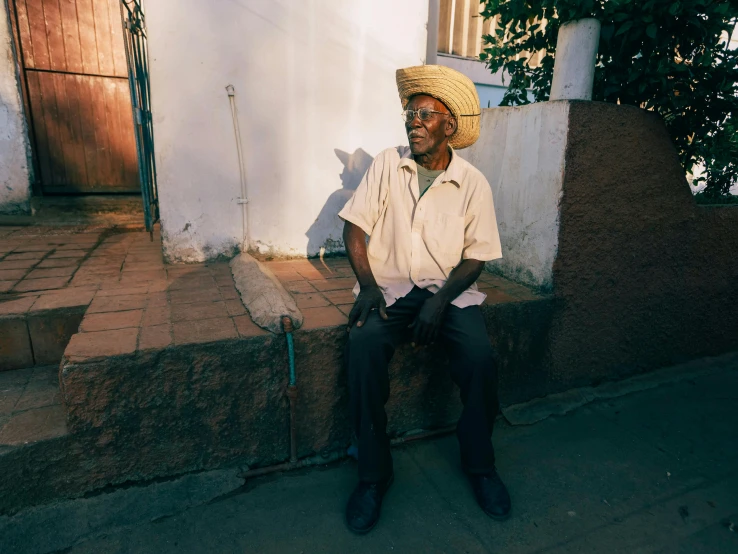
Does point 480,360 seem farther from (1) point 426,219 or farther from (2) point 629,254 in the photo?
(2) point 629,254

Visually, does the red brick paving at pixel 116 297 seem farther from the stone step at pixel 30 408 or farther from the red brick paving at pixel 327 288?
the red brick paving at pixel 327 288

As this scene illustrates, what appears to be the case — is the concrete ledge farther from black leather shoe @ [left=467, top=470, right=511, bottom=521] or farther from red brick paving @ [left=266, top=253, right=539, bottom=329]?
black leather shoe @ [left=467, top=470, right=511, bottom=521]

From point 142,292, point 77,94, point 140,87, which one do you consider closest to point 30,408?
point 142,292

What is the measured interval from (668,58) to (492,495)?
2829 mm

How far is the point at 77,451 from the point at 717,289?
4163 millimetres

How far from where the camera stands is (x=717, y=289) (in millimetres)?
3482

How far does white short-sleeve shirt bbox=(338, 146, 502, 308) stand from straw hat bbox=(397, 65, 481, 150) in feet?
0.80

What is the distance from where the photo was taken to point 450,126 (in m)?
2.35

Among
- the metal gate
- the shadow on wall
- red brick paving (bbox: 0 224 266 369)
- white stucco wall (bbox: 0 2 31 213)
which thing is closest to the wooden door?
white stucco wall (bbox: 0 2 31 213)

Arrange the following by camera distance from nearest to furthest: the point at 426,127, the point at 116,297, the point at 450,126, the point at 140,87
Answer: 1. the point at 426,127
2. the point at 450,126
3. the point at 116,297
4. the point at 140,87

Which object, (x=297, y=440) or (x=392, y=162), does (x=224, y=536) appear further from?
(x=392, y=162)

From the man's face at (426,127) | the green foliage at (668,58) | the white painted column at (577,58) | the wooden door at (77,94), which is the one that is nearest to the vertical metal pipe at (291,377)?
the man's face at (426,127)

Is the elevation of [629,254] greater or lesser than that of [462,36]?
lesser

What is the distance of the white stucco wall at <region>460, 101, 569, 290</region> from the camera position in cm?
272
